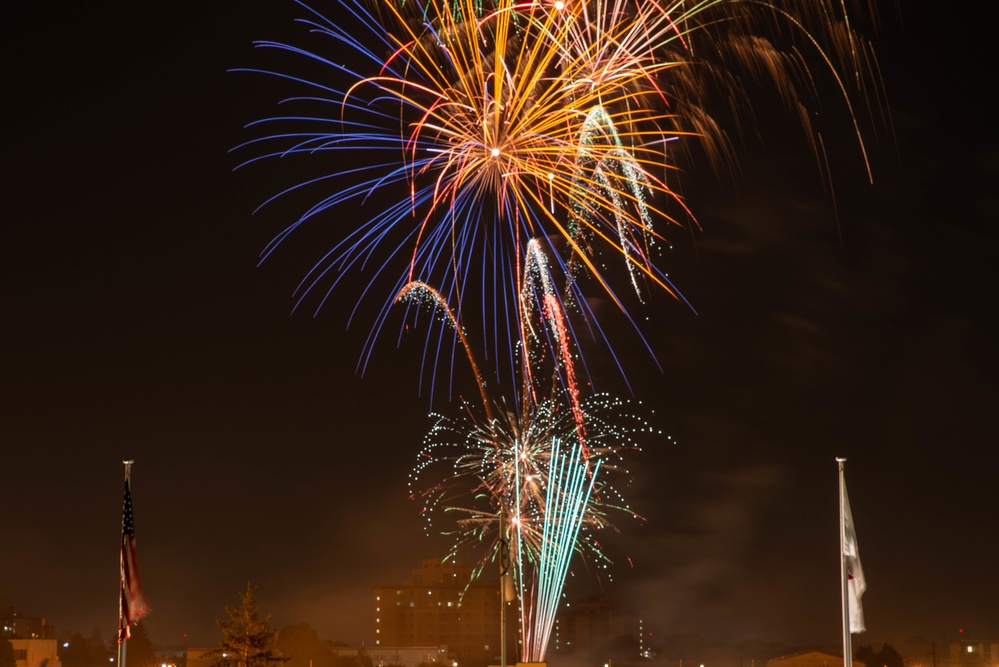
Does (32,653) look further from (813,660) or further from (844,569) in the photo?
(844,569)

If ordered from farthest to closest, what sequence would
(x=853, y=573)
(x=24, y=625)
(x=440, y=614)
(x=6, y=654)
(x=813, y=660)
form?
(x=440, y=614)
(x=24, y=625)
(x=813, y=660)
(x=6, y=654)
(x=853, y=573)

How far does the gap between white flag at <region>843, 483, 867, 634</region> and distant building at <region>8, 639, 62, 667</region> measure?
6010cm

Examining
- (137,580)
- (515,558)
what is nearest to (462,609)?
(515,558)

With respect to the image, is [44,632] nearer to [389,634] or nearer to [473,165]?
[389,634]

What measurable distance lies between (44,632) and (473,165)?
94.3 meters

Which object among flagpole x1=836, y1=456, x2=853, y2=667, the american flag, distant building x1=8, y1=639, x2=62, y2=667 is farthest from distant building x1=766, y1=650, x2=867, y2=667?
the american flag

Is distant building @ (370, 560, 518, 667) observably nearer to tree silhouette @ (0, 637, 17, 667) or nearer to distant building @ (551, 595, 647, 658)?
distant building @ (551, 595, 647, 658)

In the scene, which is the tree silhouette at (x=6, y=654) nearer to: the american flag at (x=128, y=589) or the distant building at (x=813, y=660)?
the distant building at (x=813, y=660)

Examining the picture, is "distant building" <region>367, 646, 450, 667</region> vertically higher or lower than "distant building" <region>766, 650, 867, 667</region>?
higher

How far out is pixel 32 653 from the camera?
76688 millimetres

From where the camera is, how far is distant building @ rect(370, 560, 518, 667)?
130m

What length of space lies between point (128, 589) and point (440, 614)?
377 feet

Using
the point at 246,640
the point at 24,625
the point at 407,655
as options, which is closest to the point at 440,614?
the point at 407,655

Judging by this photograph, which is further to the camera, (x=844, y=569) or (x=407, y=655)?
(x=407, y=655)
